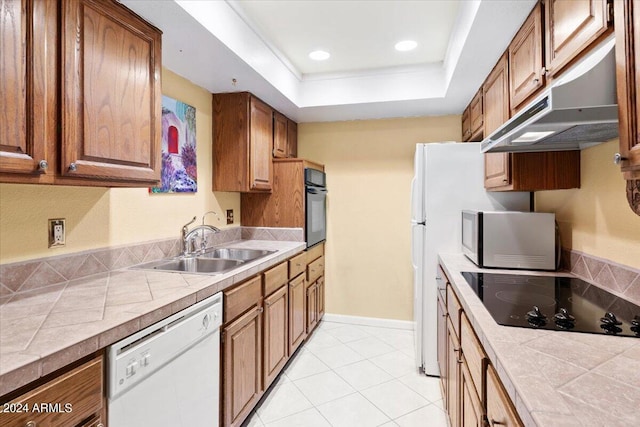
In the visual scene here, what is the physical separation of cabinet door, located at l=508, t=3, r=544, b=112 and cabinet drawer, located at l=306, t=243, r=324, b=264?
1.96m

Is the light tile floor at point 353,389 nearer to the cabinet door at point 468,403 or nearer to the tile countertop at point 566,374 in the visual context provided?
the cabinet door at point 468,403

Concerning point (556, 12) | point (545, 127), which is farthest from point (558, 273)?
point (556, 12)

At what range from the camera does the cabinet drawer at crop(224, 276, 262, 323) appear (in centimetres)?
165

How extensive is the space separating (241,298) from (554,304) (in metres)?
1.45

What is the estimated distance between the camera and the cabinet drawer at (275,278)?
6.89 ft

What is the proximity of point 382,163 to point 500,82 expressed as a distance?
1.54m

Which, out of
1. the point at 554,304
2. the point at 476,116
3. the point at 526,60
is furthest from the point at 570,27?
the point at 476,116

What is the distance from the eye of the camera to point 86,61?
126 cm

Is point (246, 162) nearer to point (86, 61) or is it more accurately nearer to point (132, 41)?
point (132, 41)

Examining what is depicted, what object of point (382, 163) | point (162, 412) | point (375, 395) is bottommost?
point (375, 395)

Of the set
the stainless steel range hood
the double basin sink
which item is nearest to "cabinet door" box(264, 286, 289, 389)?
the double basin sink

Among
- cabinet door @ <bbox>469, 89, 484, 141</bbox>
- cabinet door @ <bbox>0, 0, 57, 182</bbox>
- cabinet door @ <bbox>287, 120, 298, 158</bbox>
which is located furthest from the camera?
cabinet door @ <bbox>287, 120, 298, 158</bbox>

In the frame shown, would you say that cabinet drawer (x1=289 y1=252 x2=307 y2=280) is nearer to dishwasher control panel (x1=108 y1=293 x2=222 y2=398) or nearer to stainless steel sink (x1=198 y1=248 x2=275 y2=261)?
stainless steel sink (x1=198 y1=248 x2=275 y2=261)

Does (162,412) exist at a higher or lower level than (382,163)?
lower
